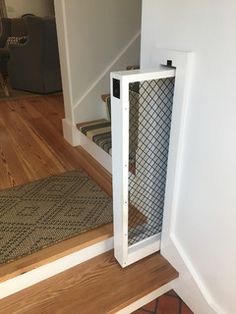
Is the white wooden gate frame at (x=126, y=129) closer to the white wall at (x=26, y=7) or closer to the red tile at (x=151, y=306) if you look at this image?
the red tile at (x=151, y=306)

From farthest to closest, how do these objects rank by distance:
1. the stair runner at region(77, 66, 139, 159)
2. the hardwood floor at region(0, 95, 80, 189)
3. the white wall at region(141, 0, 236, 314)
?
the hardwood floor at region(0, 95, 80, 189) → the stair runner at region(77, 66, 139, 159) → the white wall at region(141, 0, 236, 314)

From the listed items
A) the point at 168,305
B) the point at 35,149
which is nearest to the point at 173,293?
the point at 168,305

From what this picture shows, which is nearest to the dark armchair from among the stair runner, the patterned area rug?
the stair runner

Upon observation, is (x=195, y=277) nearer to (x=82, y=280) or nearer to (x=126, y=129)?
(x=82, y=280)

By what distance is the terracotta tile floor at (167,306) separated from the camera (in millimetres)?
1259

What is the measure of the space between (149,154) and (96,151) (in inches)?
31.6

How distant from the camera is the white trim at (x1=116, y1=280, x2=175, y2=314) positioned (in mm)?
1227

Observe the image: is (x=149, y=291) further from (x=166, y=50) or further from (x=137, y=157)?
(x=166, y=50)

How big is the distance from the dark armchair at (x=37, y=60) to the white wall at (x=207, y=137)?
9.05 ft

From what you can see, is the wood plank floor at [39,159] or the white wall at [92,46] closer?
the wood plank floor at [39,159]

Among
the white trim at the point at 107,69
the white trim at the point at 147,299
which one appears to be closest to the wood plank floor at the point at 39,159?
the white trim at the point at 147,299

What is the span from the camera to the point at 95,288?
4.01 feet

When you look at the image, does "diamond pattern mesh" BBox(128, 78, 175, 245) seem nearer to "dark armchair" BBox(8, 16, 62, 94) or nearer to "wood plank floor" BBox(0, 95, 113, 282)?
"wood plank floor" BBox(0, 95, 113, 282)

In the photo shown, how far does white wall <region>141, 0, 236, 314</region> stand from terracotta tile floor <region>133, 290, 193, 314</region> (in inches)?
3.0
